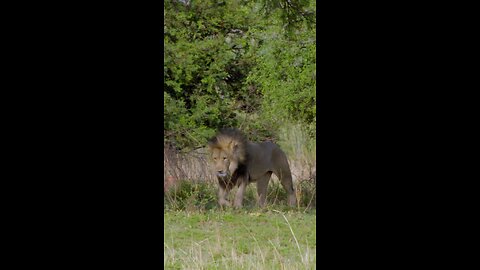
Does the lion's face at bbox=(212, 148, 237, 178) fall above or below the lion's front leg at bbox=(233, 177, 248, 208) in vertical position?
above

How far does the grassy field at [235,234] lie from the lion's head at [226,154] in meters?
0.31

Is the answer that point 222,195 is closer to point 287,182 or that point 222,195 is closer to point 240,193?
point 240,193

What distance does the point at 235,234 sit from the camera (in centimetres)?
431

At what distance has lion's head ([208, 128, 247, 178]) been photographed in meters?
5.12

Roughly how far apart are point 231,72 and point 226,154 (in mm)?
2371

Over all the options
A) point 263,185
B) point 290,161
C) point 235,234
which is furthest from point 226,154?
point 290,161

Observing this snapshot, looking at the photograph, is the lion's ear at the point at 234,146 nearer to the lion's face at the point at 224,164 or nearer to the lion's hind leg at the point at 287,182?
the lion's face at the point at 224,164

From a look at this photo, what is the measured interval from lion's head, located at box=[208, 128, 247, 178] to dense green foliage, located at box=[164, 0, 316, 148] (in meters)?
1.55

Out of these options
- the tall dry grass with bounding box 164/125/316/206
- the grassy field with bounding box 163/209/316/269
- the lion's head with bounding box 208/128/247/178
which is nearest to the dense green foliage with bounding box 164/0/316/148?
the tall dry grass with bounding box 164/125/316/206

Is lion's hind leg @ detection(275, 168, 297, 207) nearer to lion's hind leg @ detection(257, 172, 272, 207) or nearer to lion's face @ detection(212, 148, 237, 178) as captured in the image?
lion's hind leg @ detection(257, 172, 272, 207)

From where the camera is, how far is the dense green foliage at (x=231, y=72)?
6.65 m

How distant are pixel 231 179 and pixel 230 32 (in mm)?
2539

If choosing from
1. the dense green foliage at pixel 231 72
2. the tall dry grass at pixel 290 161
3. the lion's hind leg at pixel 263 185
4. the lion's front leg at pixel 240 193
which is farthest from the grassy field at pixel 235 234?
the dense green foliage at pixel 231 72
